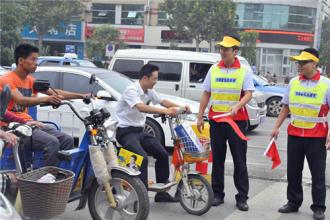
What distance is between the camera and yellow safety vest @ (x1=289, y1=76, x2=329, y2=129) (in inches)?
209

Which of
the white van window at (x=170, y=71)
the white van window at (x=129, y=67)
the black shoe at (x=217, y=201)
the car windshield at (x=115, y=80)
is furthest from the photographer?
the white van window at (x=129, y=67)

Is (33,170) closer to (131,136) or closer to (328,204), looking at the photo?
(131,136)

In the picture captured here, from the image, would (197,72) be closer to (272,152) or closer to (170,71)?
(170,71)

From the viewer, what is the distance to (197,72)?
500 inches

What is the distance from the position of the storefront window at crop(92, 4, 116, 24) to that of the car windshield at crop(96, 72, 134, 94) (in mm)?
53447

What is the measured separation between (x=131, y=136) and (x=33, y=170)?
1217mm

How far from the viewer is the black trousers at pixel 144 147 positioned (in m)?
5.32

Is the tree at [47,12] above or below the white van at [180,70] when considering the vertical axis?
above

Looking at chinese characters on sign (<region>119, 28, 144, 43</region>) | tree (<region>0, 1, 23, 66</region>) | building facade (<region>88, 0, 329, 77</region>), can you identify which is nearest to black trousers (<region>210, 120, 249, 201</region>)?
tree (<region>0, 1, 23, 66</region>)

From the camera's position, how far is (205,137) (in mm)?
5559

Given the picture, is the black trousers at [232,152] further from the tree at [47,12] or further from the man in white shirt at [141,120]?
the tree at [47,12]

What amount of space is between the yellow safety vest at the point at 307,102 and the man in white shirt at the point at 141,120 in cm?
113

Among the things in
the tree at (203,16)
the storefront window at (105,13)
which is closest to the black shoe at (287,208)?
the tree at (203,16)

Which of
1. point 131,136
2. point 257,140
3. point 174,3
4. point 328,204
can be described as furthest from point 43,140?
point 174,3
